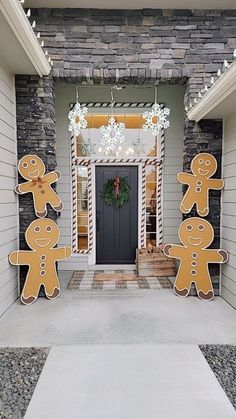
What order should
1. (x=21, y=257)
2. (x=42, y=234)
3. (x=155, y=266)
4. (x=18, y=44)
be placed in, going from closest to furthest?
(x=18, y=44) → (x=21, y=257) → (x=42, y=234) → (x=155, y=266)

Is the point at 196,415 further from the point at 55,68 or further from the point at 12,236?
the point at 55,68

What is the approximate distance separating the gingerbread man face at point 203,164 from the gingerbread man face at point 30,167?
1999mm

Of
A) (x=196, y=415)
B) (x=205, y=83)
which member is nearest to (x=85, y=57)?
(x=205, y=83)

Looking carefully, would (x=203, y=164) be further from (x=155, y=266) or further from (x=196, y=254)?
(x=155, y=266)

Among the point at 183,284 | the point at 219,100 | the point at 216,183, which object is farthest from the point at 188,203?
the point at 219,100

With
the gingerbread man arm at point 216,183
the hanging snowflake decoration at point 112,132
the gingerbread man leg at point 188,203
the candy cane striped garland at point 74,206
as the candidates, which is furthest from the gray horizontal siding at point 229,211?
the candy cane striped garland at point 74,206

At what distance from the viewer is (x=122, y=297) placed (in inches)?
163

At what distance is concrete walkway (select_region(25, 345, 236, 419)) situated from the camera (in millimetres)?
1953

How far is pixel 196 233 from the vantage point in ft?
13.5

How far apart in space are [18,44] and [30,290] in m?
2.79

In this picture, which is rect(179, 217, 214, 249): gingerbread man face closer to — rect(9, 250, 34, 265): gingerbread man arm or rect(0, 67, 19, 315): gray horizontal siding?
rect(9, 250, 34, 265): gingerbread man arm

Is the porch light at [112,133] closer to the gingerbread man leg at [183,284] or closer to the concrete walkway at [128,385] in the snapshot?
the gingerbread man leg at [183,284]

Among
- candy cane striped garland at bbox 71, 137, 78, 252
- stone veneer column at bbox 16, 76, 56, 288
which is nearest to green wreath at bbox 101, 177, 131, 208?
candy cane striped garland at bbox 71, 137, 78, 252

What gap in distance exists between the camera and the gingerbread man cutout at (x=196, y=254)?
13.4ft
